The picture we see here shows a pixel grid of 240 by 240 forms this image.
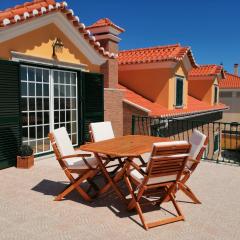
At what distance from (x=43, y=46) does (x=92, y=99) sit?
2.48 meters

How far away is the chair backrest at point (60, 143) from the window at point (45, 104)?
2472 mm

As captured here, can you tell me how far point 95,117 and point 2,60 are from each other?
12.8 ft

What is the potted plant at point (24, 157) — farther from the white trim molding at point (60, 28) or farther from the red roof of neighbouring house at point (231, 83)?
the red roof of neighbouring house at point (231, 83)

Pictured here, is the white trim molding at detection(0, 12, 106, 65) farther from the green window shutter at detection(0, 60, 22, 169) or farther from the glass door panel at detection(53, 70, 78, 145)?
the glass door panel at detection(53, 70, 78, 145)

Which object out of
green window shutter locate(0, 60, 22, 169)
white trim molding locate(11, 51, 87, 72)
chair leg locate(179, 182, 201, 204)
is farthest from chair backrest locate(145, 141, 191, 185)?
white trim molding locate(11, 51, 87, 72)

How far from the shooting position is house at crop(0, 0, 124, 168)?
670cm

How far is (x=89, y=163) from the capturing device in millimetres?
4852

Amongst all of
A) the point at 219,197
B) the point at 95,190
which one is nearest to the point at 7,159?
the point at 95,190

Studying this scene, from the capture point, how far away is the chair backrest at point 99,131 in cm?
640

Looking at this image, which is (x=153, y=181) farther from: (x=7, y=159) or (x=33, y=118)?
(x=33, y=118)

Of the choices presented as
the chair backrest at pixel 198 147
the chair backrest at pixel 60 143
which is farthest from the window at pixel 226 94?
the chair backrest at pixel 60 143

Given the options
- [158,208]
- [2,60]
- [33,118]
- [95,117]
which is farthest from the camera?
[95,117]

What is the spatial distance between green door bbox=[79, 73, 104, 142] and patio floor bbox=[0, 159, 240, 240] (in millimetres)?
3541

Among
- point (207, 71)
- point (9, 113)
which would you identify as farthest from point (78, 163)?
point (207, 71)
